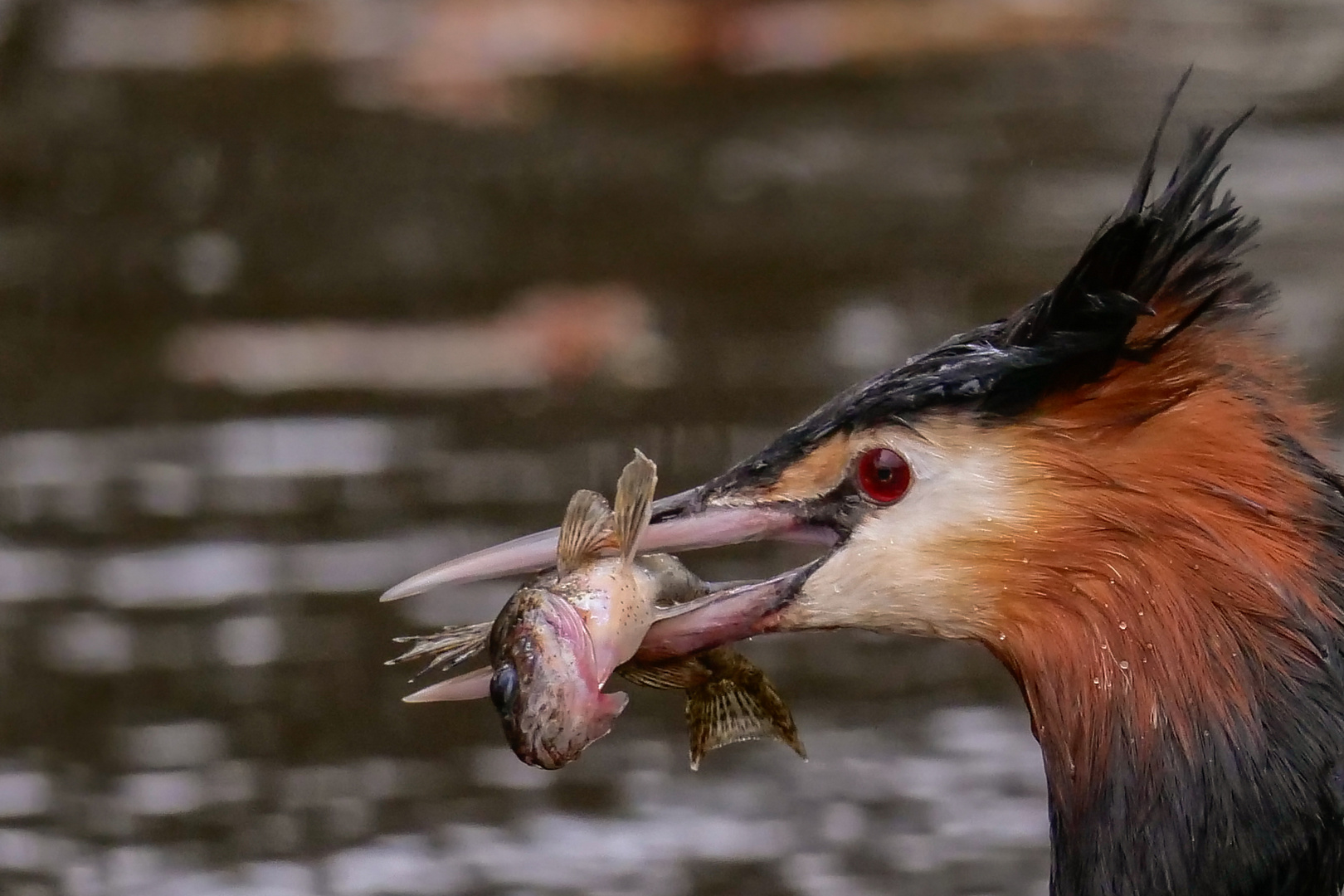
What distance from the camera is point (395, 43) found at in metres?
1.60

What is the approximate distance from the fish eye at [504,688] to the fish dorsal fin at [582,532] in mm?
74

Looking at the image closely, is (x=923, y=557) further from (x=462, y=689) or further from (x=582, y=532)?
(x=462, y=689)

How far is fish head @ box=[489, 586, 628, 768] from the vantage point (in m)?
0.96

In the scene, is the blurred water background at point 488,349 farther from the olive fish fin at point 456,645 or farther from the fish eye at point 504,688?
the fish eye at point 504,688

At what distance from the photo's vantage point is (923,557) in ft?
3.22

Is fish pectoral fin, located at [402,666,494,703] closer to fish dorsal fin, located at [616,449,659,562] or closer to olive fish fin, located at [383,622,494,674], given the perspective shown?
olive fish fin, located at [383,622,494,674]

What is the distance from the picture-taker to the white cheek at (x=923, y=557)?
3.18ft

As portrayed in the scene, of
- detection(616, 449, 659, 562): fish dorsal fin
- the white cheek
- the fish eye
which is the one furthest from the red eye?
the fish eye

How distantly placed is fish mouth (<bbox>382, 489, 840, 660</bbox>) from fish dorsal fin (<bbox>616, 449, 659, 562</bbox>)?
0.03 metres

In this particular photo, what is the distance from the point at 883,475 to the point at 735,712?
0.23m

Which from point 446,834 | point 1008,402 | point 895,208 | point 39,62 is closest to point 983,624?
point 1008,402

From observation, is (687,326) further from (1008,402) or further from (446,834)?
(1008,402)

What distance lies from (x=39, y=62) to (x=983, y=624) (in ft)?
3.80

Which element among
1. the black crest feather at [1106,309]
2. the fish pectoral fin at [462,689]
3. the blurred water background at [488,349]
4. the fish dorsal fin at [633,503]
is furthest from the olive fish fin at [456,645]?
the blurred water background at [488,349]
